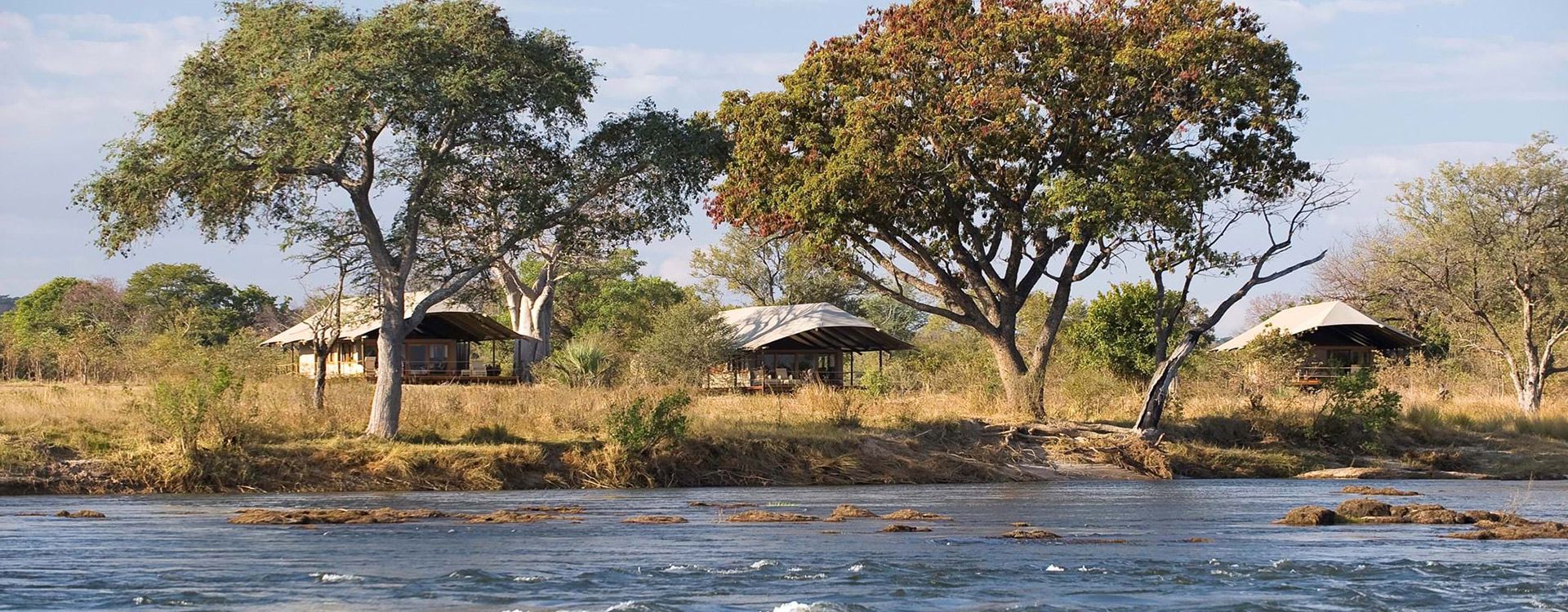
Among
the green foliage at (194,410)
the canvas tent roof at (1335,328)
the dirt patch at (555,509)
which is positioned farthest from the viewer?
the canvas tent roof at (1335,328)

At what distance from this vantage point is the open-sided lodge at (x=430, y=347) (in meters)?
54.8

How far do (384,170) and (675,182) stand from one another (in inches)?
219

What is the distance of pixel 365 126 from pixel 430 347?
3281cm

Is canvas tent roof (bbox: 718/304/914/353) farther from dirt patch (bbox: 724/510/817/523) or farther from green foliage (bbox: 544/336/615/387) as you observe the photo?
dirt patch (bbox: 724/510/817/523)

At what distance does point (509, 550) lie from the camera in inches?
683

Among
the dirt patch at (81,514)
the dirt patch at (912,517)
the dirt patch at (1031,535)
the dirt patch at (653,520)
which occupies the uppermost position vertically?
the dirt patch at (81,514)

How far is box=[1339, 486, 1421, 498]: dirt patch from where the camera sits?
26.9 meters

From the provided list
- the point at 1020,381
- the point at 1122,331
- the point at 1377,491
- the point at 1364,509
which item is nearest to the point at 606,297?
the point at 1122,331

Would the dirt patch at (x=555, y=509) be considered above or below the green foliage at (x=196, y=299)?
below

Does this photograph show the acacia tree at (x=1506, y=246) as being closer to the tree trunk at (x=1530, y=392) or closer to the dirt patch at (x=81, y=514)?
the tree trunk at (x=1530, y=392)

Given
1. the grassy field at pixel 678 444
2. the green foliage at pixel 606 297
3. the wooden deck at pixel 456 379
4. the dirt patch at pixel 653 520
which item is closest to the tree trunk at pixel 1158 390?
the grassy field at pixel 678 444

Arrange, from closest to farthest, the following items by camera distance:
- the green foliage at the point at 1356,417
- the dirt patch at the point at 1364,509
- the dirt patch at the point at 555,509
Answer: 1. the dirt patch at the point at 1364,509
2. the dirt patch at the point at 555,509
3. the green foliage at the point at 1356,417

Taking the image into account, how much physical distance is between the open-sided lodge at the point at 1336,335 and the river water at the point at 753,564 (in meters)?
36.0

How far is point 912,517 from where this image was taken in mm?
22156
